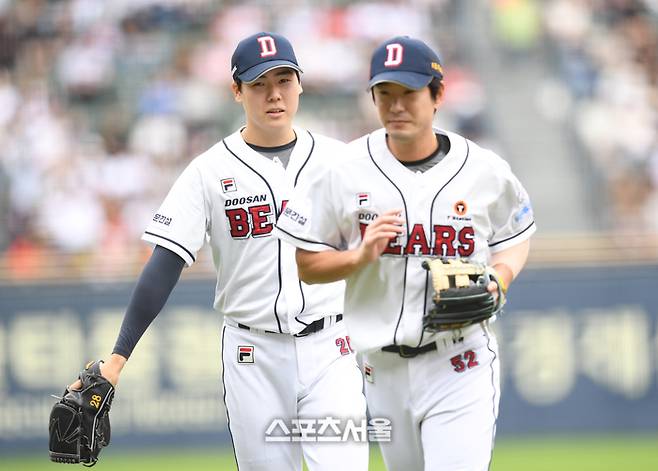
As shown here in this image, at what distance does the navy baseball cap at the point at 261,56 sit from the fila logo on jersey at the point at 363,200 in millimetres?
856

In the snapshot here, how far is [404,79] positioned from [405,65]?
72 millimetres

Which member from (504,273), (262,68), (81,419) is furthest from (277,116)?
Answer: (81,419)

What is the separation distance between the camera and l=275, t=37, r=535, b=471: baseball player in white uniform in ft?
15.8

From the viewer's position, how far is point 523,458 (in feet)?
33.9

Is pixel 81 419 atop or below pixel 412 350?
below

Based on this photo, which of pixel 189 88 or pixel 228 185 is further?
pixel 189 88

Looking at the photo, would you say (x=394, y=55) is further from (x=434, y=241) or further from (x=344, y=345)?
(x=344, y=345)

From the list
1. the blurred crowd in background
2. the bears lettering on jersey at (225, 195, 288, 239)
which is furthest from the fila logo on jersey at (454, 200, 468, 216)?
the blurred crowd in background

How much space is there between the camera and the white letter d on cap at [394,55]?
4.66 m

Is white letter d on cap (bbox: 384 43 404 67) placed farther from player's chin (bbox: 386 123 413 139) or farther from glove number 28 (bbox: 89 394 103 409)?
glove number 28 (bbox: 89 394 103 409)

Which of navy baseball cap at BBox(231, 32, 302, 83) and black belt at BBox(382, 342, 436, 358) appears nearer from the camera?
black belt at BBox(382, 342, 436, 358)

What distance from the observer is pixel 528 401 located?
10961mm

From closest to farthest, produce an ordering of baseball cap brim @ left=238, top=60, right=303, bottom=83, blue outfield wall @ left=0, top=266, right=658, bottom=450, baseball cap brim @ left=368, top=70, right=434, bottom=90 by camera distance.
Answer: baseball cap brim @ left=368, top=70, right=434, bottom=90 < baseball cap brim @ left=238, top=60, right=303, bottom=83 < blue outfield wall @ left=0, top=266, right=658, bottom=450

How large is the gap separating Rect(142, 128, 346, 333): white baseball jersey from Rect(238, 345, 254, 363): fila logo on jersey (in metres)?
0.11
